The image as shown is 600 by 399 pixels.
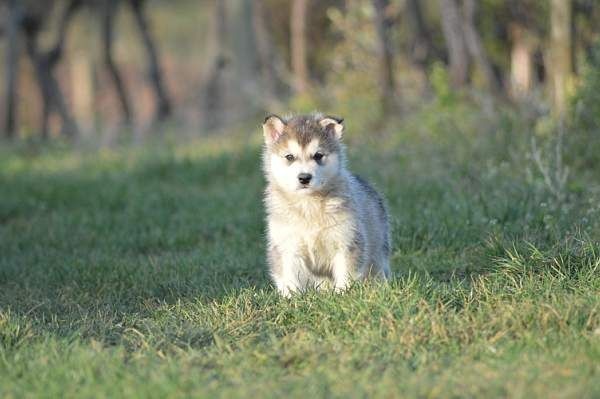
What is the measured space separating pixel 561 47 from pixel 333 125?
633 cm

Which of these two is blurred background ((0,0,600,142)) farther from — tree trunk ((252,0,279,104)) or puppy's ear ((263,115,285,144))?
puppy's ear ((263,115,285,144))

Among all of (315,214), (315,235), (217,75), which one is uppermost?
(315,214)

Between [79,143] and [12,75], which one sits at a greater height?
[12,75]

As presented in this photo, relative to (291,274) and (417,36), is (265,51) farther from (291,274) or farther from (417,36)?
(291,274)

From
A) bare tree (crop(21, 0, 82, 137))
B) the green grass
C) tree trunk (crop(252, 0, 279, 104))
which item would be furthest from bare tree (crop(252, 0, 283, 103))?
the green grass

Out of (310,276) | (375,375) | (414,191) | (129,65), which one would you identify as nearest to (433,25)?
(414,191)

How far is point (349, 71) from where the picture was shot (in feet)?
57.8

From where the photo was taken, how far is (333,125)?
7.16 meters

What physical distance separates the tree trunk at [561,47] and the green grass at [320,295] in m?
0.74

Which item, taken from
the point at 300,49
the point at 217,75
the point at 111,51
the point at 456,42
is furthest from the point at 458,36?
the point at 111,51

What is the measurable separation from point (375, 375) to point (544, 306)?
48.9 inches

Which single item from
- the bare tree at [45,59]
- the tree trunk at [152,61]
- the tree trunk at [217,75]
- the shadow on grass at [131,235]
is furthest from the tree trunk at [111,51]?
the shadow on grass at [131,235]

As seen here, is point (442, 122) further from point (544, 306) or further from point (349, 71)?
point (544, 306)

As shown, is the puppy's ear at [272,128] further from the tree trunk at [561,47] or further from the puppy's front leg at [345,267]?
the tree trunk at [561,47]
